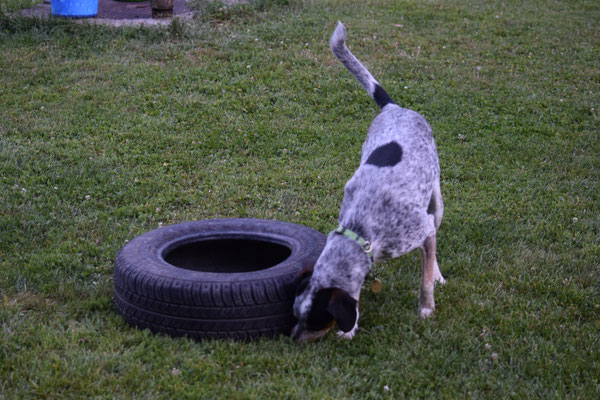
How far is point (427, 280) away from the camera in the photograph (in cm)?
420

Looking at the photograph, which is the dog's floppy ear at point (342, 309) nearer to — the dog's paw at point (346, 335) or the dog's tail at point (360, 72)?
the dog's paw at point (346, 335)

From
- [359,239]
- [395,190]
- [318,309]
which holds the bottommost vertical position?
[318,309]

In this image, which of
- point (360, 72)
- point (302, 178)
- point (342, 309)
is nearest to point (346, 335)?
point (342, 309)

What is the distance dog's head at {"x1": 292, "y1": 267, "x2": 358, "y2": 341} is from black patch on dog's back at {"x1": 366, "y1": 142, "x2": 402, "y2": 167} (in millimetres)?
908

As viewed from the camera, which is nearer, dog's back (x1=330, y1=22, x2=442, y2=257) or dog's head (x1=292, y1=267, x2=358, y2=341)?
dog's head (x1=292, y1=267, x2=358, y2=341)

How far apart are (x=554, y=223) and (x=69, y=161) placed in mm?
5053

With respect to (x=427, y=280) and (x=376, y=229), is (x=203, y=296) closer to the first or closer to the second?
(x=376, y=229)

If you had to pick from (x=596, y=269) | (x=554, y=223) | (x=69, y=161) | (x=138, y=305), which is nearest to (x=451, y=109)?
(x=554, y=223)

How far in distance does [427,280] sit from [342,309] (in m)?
1.02

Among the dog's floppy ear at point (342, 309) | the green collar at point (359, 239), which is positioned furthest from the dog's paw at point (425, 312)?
the dog's floppy ear at point (342, 309)

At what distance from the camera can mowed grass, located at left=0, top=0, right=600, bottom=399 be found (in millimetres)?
3582

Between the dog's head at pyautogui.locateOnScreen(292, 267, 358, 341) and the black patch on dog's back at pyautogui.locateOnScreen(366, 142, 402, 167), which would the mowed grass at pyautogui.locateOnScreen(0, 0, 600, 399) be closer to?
the dog's head at pyautogui.locateOnScreen(292, 267, 358, 341)

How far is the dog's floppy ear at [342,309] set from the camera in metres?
3.38

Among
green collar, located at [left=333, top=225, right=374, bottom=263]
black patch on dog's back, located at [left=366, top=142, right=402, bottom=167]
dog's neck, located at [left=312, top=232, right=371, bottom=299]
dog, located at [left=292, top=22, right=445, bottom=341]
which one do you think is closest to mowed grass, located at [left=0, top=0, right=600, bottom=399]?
dog, located at [left=292, top=22, right=445, bottom=341]
